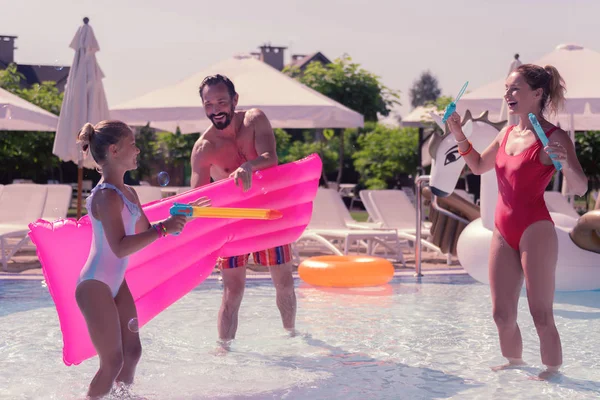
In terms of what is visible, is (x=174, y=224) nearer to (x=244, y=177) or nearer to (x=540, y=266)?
(x=244, y=177)

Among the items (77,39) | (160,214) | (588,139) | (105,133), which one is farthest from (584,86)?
(588,139)

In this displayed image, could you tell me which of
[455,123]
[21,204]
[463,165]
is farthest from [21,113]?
[455,123]

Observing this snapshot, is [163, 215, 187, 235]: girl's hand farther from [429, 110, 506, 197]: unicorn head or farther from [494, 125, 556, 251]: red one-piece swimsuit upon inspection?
[429, 110, 506, 197]: unicorn head

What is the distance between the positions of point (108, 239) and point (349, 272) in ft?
15.8

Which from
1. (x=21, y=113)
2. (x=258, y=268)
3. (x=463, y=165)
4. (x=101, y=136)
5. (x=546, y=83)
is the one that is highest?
(x=21, y=113)

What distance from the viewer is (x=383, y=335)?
18.9 ft

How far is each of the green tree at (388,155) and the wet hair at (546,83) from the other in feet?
82.2

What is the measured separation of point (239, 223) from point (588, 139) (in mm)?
18135

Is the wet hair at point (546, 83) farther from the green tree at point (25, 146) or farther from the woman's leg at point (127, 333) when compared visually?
the green tree at point (25, 146)

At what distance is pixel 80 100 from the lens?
10.3 meters

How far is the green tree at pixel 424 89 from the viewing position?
3979 inches

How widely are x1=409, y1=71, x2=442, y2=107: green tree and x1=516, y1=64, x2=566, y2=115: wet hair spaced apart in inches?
3838

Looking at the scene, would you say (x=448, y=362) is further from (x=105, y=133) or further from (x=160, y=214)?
(x=105, y=133)

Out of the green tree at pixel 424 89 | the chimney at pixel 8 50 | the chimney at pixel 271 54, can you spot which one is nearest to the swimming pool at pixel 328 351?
the chimney at pixel 8 50
